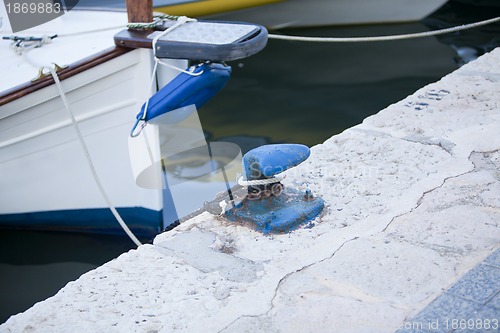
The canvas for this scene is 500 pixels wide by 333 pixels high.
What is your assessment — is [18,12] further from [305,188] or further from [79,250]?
[305,188]

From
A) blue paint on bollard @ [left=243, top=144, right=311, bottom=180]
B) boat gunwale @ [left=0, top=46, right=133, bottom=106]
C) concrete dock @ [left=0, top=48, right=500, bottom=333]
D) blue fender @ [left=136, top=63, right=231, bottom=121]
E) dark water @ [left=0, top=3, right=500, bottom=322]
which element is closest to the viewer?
concrete dock @ [left=0, top=48, right=500, bottom=333]

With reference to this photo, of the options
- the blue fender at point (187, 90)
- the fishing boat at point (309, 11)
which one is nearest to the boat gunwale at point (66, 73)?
the blue fender at point (187, 90)

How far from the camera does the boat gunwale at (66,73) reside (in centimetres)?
401

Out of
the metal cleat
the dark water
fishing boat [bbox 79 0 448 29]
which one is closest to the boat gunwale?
the dark water

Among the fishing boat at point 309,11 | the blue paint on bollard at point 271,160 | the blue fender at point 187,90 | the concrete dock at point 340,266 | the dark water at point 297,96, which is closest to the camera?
the concrete dock at point 340,266

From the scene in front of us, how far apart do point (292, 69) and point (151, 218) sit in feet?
11.2

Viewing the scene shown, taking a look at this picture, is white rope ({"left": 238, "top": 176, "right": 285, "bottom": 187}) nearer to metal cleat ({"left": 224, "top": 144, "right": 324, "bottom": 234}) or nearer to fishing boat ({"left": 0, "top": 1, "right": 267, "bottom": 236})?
metal cleat ({"left": 224, "top": 144, "right": 324, "bottom": 234})

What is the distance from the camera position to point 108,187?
4.67m

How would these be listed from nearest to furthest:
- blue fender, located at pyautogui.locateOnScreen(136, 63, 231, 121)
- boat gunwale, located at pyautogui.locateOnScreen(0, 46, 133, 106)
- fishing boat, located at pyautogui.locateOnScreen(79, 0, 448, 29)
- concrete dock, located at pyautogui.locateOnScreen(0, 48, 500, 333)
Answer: concrete dock, located at pyautogui.locateOnScreen(0, 48, 500, 333)
blue fender, located at pyautogui.locateOnScreen(136, 63, 231, 121)
boat gunwale, located at pyautogui.locateOnScreen(0, 46, 133, 106)
fishing boat, located at pyautogui.locateOnScreen(79, 0, 448, 29)

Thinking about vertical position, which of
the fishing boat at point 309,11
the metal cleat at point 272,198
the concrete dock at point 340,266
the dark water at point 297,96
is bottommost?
the dark water at point 297,96

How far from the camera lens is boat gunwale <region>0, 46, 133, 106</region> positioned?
13.1ft

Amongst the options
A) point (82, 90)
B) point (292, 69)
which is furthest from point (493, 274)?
point (292, 69)

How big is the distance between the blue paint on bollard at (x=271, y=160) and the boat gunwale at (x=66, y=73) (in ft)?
5.77

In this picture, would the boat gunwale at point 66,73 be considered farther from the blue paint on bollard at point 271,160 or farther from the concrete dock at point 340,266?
the blue paint on bollard at point 271,160
